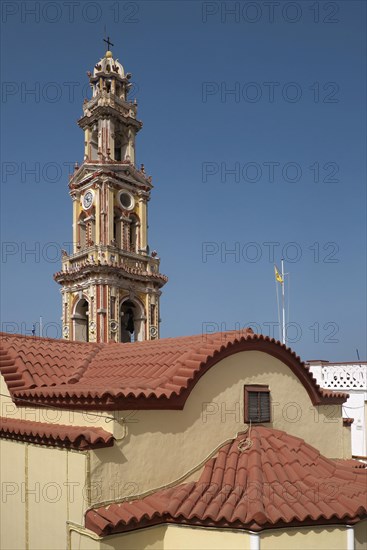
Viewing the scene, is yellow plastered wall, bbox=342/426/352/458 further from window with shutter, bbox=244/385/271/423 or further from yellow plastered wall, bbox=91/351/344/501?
window with shutter, bbox=244/385/271/423

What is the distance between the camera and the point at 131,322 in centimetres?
2681

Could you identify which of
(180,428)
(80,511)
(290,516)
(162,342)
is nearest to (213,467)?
(180,428)

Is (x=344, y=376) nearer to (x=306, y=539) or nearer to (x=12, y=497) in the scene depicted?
(x=306, y=539)

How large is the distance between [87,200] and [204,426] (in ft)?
64.1

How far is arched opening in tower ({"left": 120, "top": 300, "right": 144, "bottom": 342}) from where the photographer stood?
26.0m

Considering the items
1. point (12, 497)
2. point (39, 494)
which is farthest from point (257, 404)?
point (12, 497)

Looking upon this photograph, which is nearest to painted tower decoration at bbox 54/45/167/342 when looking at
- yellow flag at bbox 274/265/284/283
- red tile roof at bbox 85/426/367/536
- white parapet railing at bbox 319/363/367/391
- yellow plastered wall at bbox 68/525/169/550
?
yellow flag at bbox 274/265/284/283

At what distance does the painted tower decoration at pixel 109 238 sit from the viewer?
24.3 metres

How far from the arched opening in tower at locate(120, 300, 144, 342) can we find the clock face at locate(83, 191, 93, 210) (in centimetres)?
544

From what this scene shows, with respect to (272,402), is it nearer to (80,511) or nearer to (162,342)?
(162,342)

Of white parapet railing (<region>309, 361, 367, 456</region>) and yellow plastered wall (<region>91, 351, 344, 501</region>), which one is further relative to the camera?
white parapet railing (<region>309, 361, 367, 456</region>)

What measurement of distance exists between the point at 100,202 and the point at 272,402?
17.5 m

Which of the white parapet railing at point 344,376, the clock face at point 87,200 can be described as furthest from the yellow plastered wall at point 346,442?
the clock face at point 87,200

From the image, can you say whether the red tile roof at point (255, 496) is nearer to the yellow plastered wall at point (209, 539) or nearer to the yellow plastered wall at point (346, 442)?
the yellow plastered wall at point (209, 539)
